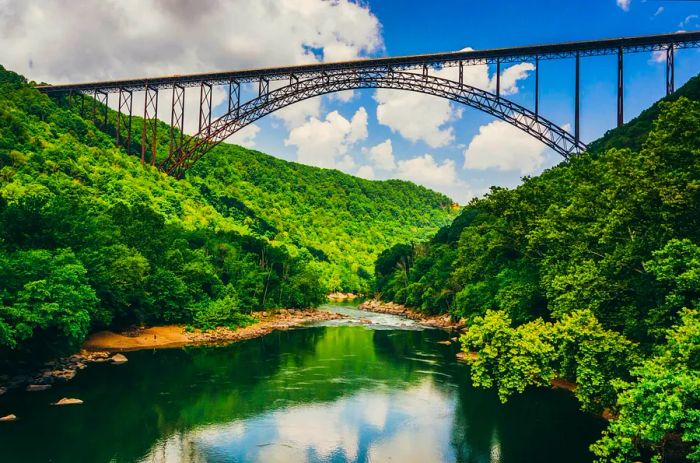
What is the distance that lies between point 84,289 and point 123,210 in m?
19.1

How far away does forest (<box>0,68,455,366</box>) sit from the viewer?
75.2 ft

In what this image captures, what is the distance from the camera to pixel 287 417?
65.2ft

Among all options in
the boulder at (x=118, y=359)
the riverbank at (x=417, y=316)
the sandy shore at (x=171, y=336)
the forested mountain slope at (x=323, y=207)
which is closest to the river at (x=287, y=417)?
the boulder at (x=118, y=359)

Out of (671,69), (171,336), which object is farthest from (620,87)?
(171,336)

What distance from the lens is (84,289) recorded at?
24.0 m

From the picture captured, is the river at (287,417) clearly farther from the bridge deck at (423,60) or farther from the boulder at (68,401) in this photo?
the bridge deck at (423,60)

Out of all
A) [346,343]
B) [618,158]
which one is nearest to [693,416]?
[618,158]

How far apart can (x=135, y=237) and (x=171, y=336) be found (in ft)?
26.7

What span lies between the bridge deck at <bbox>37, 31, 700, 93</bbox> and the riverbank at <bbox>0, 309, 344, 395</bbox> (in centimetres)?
2358

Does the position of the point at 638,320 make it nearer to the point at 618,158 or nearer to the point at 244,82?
the point at 618,158

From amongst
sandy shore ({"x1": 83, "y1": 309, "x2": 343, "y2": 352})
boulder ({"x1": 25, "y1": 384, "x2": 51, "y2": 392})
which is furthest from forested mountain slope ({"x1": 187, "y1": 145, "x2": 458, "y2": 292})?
boulder ({"x1": 25, "y1": 384, "x2": 51, "y2": 392})

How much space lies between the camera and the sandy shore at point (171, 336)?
3216 cm

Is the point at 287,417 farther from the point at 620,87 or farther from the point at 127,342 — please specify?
the point at 620,87

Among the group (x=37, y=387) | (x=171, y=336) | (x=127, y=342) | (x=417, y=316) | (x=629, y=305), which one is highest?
(x=629, y=305)
